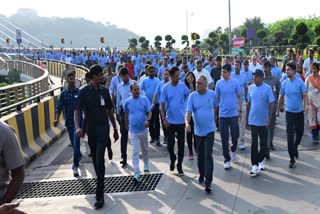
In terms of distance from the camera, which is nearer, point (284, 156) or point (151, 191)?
point (151, 191)

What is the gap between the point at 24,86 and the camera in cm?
1437

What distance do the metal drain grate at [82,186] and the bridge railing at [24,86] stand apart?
2866 mm

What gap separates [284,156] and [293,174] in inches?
51.5

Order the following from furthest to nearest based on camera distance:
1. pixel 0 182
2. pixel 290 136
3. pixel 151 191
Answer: pixel 290 136, pixel 151 191, pixel 0 182

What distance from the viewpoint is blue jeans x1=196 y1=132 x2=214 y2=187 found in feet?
23.0

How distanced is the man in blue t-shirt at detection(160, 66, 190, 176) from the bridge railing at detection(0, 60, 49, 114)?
3800mm

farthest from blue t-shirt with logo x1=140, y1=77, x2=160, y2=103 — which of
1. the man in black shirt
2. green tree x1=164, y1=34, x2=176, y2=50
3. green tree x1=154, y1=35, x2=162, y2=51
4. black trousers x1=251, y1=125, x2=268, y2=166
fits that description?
green tree x1=154, y1=35, x2=162, y2=51

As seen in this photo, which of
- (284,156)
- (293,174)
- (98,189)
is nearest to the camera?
(98,189)

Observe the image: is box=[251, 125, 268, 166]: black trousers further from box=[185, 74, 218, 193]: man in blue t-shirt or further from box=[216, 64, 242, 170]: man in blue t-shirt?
box=[185, 74, 218, 193]: man in blue t-shirt

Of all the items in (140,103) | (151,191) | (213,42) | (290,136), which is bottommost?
(151,191)

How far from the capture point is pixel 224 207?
249 inches

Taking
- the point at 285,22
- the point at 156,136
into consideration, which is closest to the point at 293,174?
the point at 156,136

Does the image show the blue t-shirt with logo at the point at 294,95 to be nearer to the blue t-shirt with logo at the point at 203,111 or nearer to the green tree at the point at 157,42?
the blue t-shirt with logo at the point at 203,111

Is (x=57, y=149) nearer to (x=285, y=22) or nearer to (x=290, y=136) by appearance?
(x=290, y=136)
